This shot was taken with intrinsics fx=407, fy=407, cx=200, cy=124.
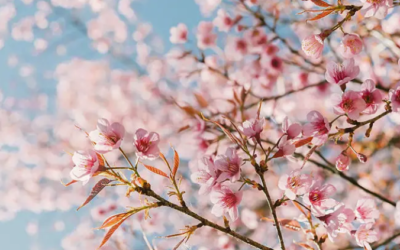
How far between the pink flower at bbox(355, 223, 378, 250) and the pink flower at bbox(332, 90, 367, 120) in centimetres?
32

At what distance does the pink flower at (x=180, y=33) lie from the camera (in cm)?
290

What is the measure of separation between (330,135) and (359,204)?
25cm

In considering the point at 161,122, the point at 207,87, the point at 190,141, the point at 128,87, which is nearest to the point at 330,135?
the point at 190,141

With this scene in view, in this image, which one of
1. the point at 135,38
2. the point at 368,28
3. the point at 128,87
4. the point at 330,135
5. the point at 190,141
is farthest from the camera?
the point at 135,38

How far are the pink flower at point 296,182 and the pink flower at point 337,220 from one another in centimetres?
11

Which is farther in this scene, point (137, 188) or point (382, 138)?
point (382, 138)

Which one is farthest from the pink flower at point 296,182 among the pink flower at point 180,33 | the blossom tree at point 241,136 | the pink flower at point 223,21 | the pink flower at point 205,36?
the pink flower at point 205,36

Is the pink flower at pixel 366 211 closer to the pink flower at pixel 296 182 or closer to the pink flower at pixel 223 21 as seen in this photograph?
the pink flower at pixel 296 182

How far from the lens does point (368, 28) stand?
2.35m

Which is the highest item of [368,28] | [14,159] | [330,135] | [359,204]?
[14,159]

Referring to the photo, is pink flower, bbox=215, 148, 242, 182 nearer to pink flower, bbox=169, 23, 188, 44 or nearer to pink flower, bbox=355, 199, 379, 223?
pink flower, bbox=355, 199, 379, 223

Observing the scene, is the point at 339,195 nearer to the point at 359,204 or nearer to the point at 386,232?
the point at 386,232

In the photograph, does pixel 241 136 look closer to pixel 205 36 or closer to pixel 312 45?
pixel 312 45

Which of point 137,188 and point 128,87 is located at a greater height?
point 128,87
